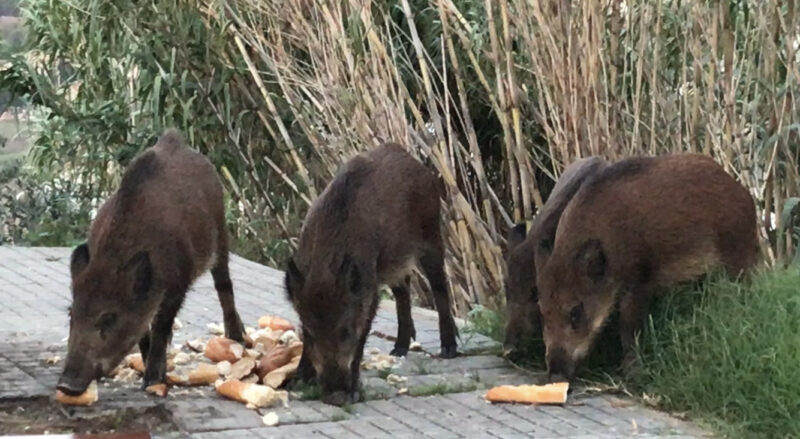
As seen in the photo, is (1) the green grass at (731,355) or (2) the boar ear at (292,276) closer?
(1) the green grass at (731,355)

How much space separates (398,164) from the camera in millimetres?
6188

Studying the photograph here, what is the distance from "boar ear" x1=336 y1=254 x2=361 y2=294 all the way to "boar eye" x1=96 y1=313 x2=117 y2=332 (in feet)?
2.97

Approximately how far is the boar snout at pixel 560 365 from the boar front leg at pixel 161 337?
1.57m

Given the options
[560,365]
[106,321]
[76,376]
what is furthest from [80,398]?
[560,365]

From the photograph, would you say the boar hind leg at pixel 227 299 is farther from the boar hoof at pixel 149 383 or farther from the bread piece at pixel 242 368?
the boar hoof at pixel 149 383

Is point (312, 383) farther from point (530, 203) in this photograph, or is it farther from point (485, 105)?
point (485, 105)

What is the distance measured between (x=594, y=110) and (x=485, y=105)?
6.40 feet

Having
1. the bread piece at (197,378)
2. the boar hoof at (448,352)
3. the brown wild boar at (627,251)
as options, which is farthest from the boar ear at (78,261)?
the brown wild boar at (627,251)

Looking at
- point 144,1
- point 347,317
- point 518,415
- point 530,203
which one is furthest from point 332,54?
point 518,415

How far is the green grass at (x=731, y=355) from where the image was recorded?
191 inches

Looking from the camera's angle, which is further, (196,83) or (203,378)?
(196,83)

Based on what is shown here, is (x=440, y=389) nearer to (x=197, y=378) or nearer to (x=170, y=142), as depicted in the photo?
(x=197, y=378)

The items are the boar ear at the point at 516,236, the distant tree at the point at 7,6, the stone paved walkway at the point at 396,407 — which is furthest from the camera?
the distant tree at the point at 7,6

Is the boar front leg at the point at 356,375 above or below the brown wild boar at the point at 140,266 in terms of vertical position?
below
